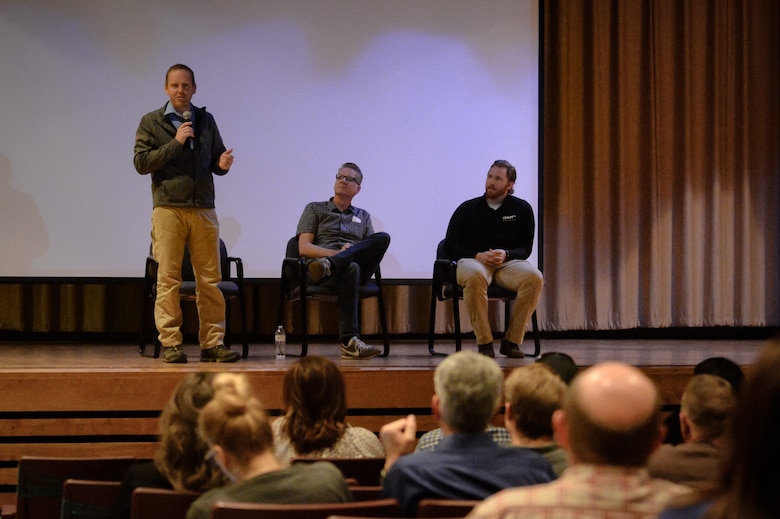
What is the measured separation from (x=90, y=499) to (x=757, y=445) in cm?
165

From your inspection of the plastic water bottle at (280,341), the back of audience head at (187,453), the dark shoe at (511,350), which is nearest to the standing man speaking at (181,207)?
the plastic water bottle at (280,341)

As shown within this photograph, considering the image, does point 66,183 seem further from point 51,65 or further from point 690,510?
point 690,510

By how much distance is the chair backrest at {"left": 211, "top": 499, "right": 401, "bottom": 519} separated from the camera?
5.45 feet

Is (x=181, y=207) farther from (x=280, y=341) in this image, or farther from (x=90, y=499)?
(x=90, y=499)

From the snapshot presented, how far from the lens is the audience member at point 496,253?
4816 mm

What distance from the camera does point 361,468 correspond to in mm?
2371

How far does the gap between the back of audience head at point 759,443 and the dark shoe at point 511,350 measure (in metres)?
3.90

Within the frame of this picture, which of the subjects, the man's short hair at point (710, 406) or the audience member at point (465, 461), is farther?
the man's short hair at point (710, 406)

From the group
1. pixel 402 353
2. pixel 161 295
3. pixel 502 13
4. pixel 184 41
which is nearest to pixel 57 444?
pixel 161 295

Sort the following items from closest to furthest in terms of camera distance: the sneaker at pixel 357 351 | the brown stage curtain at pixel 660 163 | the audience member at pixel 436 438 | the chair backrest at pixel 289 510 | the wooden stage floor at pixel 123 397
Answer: the chair backrest at pixel 289 510 < the audience member at pixel 436 438 < the wooden stage floor at pixel 123 397 < the sneaker at pixel 357 351 < the brown stage curtain at pixel 660 163

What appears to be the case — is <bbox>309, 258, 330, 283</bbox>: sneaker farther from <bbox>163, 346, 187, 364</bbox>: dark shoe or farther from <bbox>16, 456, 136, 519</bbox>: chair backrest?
<bbox>16, 456, 136, 519</bbox>: chair backrest

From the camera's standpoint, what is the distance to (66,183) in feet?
18.6

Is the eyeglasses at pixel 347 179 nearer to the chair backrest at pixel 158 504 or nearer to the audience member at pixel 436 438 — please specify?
the audience member at pixel 436 438

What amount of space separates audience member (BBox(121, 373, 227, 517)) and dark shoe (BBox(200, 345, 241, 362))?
242cm
